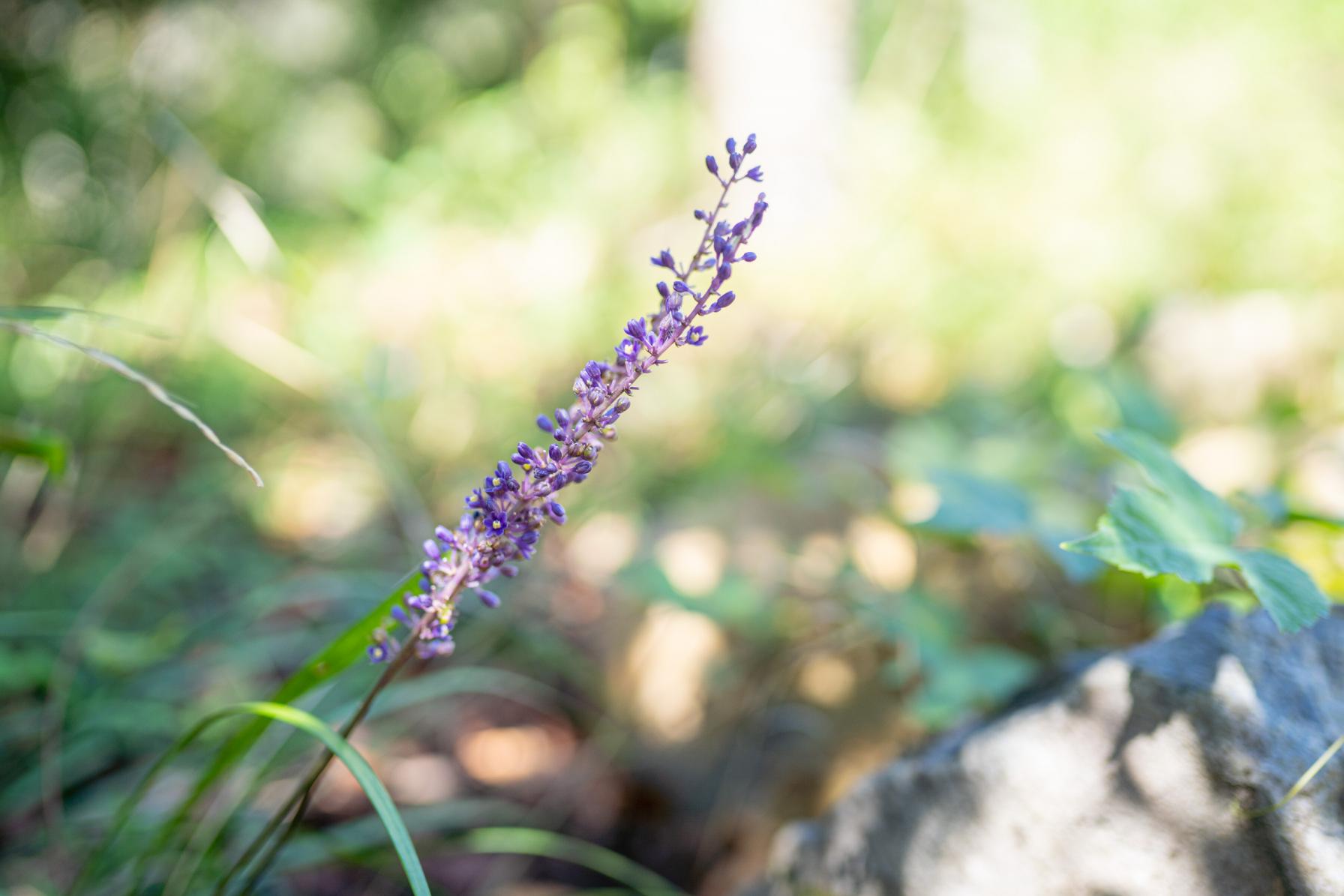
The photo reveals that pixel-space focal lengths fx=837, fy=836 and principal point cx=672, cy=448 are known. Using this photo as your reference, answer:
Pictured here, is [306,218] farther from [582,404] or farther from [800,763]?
[582,404]

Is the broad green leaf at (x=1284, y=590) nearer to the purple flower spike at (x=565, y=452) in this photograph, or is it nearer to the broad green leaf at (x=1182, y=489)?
the broad green leaf at (x=1182, y=489)

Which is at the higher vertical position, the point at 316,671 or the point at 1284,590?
the point at 316,671

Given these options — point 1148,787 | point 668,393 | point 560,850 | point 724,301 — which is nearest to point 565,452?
point 724,301

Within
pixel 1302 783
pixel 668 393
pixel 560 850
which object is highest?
pixel 668 393

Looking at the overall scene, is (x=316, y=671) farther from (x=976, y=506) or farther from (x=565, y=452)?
(x=976, y=506)

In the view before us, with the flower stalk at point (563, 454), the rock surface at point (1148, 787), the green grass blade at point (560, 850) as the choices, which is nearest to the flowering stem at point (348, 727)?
the flower stalk at point (563, 454)

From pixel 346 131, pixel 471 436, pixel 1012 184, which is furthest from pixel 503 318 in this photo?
pixel 346 131

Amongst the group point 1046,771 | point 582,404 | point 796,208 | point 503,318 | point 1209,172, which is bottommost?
point 1046,771
